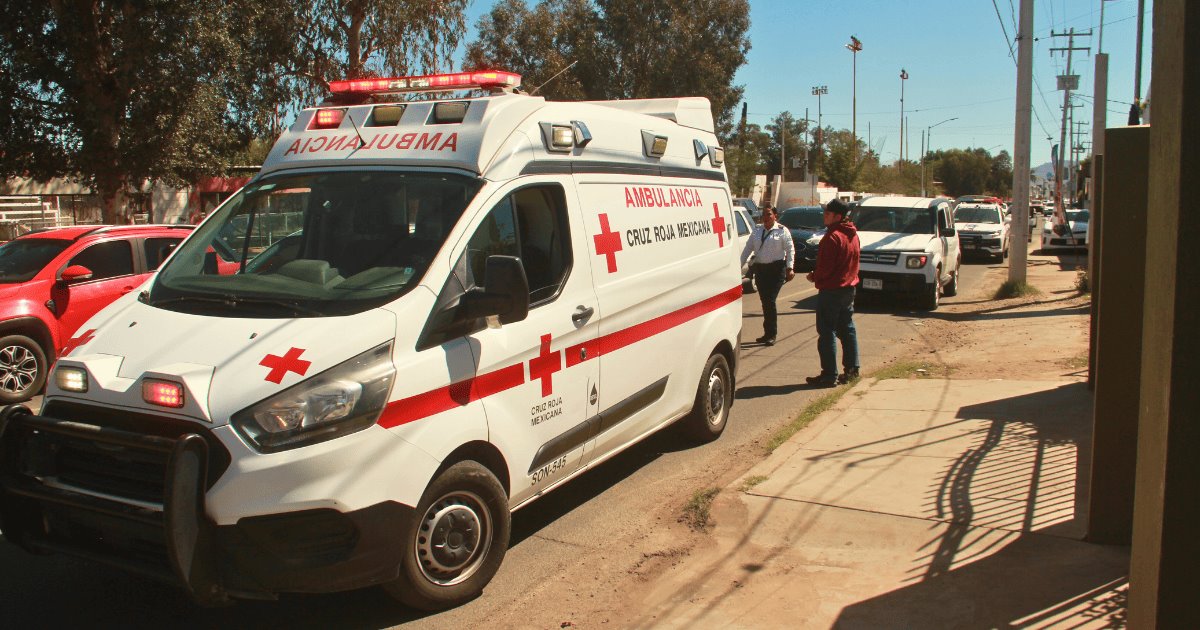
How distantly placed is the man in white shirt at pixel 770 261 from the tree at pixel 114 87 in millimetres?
12705

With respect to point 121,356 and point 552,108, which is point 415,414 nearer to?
point 121,356

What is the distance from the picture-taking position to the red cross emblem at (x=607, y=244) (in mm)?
5617

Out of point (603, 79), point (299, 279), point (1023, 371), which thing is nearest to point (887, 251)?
point (1023, 371)

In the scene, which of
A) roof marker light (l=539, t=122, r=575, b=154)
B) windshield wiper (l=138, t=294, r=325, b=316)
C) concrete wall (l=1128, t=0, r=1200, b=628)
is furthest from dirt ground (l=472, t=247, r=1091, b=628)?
roof marker light (l=539, t=122, r=575, b=154)

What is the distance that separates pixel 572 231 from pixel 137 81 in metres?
16.5

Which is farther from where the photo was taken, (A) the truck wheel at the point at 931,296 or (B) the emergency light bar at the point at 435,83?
(A) the truck wheel at the point at 931,296

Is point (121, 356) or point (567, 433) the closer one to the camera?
point (121, 356)

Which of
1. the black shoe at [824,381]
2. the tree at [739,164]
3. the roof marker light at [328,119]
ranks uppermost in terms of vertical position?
the tree at [739,164]

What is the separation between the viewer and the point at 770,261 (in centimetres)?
1239

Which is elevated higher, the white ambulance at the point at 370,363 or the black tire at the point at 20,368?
the white ambulance at the point at 370,363

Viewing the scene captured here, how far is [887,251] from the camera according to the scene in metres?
16.2

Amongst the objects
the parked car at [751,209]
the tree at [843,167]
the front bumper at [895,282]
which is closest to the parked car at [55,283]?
the front bumper at [895,282]

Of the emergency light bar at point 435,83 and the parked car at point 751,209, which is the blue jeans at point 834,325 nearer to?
the emergency light bar at point 435,83

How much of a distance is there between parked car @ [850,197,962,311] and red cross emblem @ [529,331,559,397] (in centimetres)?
1140
